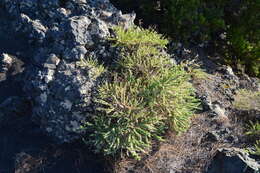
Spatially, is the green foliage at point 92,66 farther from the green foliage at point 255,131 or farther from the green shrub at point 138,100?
Result: the green foliage at point 255,131

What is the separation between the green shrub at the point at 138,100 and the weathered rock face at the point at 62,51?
191mm

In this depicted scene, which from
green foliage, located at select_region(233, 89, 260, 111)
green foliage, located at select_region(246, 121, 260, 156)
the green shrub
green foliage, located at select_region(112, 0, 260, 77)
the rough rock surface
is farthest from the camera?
green foliage, located at select_region(112, 0, 260, 77)

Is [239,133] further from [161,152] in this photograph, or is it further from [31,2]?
[31,2]

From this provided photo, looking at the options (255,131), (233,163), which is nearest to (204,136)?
(233,163)

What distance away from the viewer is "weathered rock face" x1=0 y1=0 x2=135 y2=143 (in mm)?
3684

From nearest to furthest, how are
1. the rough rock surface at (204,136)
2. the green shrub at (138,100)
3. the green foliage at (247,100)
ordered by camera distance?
the green shrub at (138,100), the rough rock surface at (204,136), the green foliage at (247,100)

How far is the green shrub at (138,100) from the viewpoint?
3.59 m

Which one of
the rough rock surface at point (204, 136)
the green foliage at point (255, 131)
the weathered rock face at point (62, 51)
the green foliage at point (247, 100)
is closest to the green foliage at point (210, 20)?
the rough rock surface at point (204, 136)

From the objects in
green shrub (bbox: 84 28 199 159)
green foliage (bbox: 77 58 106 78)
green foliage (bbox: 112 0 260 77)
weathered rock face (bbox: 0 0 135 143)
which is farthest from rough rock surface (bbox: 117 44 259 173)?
green foliage (bbox: 77 58 106 78)

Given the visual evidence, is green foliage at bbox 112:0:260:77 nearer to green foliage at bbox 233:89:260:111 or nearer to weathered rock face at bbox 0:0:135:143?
green foliage at bbox 233:89:260:111

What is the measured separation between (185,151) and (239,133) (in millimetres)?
705

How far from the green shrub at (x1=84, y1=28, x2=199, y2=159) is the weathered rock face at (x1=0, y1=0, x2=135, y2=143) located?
0.19 meters

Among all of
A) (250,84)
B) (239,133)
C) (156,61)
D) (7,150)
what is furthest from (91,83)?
(250,84)

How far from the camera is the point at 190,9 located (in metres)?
4.68
